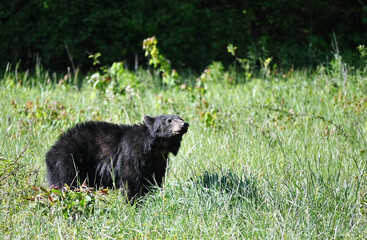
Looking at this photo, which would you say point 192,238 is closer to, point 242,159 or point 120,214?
point 120,214

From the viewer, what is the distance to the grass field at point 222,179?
130 inches

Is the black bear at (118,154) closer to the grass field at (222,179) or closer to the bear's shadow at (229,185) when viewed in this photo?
the grass field at (222,179)

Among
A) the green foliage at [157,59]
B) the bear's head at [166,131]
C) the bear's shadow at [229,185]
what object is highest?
the green foliage at [157,59]

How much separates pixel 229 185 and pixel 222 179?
0.11 metres

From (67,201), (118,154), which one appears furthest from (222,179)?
(67,201)

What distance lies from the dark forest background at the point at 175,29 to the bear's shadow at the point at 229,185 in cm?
655

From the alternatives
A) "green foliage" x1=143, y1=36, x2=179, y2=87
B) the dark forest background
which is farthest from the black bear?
the dark forest background

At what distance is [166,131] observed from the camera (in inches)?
168

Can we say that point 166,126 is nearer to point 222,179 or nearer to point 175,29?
point 222,179

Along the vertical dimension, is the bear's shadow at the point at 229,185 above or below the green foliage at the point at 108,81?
below

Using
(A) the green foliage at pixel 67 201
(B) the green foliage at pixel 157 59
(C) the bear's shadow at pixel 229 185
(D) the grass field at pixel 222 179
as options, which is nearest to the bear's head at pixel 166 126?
(D) the grass field at pixel 222 179

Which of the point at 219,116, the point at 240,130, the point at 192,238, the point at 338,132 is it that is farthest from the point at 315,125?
the point at 192,238

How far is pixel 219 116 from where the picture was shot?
20.5ft

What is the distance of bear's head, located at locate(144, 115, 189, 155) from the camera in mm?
4211
